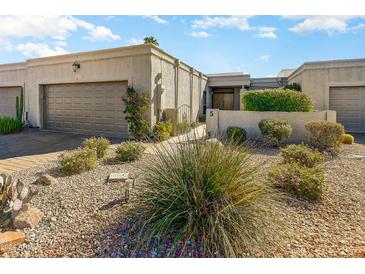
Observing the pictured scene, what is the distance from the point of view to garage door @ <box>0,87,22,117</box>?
45.2 ft

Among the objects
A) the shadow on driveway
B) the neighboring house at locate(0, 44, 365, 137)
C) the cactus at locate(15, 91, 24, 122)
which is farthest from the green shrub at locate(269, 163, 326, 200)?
the cactus at locate(15, 91, 24, 122)

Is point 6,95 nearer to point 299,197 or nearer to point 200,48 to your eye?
point 200,48

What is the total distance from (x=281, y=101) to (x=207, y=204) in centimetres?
793

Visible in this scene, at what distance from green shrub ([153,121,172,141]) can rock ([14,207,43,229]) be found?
6.08 metres

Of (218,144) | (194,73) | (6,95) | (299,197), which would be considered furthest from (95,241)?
(6,95)

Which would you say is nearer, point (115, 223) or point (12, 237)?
point (12, 237)

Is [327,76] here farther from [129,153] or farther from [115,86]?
[129,153]

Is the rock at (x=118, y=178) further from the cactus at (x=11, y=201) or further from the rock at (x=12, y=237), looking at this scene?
the rock at (x=12, y=237)

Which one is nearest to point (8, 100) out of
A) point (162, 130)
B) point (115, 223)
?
point (162, 130)

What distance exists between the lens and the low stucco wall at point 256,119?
28.3 feet

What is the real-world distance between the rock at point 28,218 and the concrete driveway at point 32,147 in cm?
284

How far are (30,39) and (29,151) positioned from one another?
134 inches

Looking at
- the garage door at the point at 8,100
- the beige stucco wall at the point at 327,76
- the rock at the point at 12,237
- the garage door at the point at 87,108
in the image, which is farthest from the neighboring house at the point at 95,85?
the rock at the point at 12,237

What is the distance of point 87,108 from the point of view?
35.6ft
